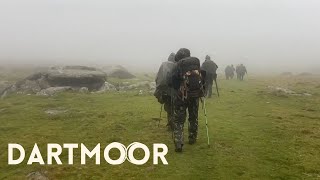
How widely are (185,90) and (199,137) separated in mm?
4157

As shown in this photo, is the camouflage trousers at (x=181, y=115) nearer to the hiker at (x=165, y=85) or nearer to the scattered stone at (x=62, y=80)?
the hiker at (x=165, y=85)

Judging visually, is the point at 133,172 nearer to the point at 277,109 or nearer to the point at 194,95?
the point at 194,95

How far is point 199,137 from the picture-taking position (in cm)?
2173

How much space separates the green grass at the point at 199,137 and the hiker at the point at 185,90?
1.18 m

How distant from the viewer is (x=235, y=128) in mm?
24469

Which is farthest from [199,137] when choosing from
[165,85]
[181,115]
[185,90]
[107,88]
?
[107,88]

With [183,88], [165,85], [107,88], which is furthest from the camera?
[107,88]

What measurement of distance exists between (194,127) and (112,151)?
4.28m

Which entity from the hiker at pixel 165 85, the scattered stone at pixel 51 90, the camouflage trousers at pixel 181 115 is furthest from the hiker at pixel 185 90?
the scattered stone at pixel 51 90

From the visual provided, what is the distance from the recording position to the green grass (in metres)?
16.4

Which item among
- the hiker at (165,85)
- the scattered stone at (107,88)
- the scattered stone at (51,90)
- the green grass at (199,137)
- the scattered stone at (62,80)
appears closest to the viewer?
the green grass at (199,137)

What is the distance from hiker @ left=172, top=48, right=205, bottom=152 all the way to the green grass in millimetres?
1175

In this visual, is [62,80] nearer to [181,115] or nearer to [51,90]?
[51,90]

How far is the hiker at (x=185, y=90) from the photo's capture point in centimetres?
1867
